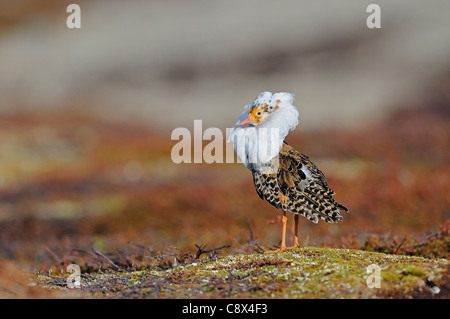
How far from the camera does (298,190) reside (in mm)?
6566

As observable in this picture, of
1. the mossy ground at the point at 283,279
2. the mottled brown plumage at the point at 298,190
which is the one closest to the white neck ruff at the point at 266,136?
the mottled brown plumage at the point at 298,190

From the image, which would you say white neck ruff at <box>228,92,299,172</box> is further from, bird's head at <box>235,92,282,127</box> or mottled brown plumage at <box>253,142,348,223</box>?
mottled brown plumage at <box>253,142,348,223</box>

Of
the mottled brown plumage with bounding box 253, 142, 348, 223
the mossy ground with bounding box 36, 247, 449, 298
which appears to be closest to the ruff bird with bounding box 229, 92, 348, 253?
the mottled brown plumage with bounding box 253, 142, 348, 223

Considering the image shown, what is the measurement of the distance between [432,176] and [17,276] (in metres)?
16.9

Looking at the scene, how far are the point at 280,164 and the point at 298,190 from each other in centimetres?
44

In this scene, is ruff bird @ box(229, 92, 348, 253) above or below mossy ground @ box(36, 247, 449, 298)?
above

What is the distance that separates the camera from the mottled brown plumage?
6441 mm

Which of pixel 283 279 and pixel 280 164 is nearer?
pixel 283 279

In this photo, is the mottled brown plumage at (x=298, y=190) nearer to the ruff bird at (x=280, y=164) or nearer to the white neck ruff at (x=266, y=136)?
the ruff bird at (x=280, y=164)

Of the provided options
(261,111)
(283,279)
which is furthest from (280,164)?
(283,279)

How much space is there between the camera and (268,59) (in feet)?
180

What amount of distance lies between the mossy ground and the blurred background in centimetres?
125

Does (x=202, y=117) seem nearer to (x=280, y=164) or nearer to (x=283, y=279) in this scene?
(x=280, y=164)
